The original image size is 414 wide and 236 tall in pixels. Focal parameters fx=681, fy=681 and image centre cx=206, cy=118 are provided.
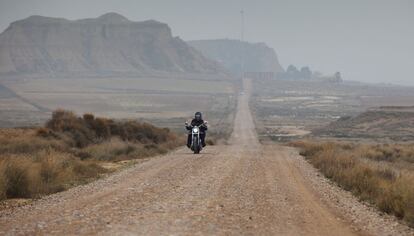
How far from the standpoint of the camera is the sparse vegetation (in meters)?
17.1

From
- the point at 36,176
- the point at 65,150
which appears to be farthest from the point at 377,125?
the point at 36,176

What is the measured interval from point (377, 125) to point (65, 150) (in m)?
83.9

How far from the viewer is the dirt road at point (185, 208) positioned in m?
11.5

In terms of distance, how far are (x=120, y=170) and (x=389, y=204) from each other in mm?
11158

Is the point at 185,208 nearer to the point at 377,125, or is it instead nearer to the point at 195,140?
the point at 195,140

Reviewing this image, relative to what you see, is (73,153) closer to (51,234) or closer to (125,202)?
(125,202)

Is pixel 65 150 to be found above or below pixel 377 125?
above

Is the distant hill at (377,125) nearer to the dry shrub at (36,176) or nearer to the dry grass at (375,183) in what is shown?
the dry grass at (375,183)

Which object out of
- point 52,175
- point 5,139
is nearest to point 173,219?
point 52,175

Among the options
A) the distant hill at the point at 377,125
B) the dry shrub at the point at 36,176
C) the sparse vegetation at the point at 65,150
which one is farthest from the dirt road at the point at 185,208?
the distant hill at the point at 377,125

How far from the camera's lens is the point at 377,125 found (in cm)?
10694

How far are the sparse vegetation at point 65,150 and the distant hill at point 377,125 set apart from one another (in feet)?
179

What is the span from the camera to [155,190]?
1659 centimetres

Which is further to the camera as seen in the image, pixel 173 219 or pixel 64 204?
pixel 64 204
